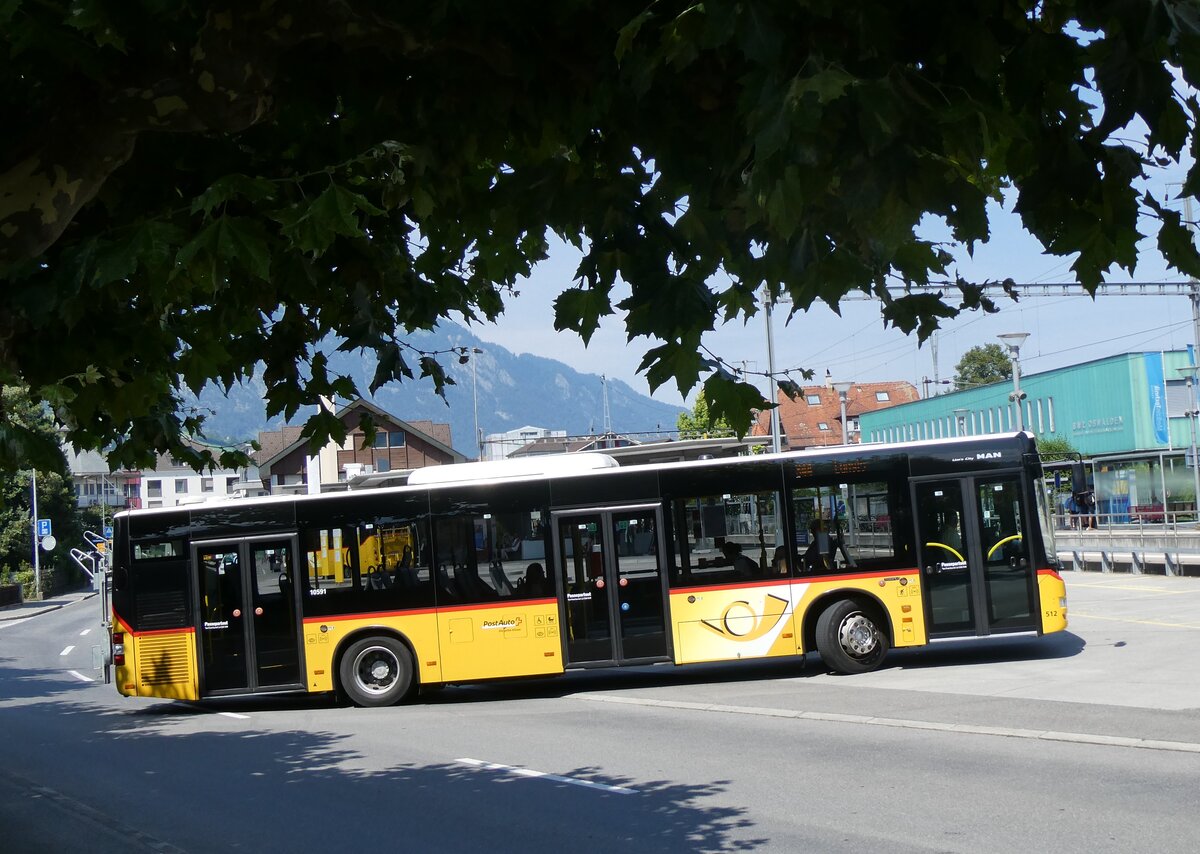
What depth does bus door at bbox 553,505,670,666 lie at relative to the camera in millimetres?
17156

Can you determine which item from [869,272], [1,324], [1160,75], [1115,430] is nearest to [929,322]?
[869,272]

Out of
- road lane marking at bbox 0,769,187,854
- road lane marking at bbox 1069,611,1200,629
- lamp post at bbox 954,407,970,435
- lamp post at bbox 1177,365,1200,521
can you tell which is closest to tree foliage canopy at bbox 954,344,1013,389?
lamp post at bbox 954,407,970,435

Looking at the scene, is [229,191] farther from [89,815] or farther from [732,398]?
[89,815]

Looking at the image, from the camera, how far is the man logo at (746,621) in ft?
56.0

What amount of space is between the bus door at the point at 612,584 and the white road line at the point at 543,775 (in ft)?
16.8

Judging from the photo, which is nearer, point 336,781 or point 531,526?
point 336,781

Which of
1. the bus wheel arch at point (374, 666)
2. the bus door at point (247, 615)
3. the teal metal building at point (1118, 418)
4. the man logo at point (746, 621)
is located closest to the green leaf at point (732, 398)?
the man logo at point (746, 621)

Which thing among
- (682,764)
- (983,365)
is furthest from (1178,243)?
(983,365)

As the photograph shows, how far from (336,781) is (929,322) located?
8.25 m

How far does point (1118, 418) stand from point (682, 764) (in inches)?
1841

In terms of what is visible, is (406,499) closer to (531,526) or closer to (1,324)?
(531,526)

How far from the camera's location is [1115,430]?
176 ft

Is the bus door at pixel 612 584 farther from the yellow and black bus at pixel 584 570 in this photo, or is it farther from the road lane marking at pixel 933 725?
the road lane marking at pixel 933 725

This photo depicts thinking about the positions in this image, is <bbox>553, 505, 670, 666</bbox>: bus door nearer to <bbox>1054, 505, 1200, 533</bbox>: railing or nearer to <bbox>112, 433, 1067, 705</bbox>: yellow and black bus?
<bbox>112, 433, 1067, 705</bbox>: yellow and black bus
